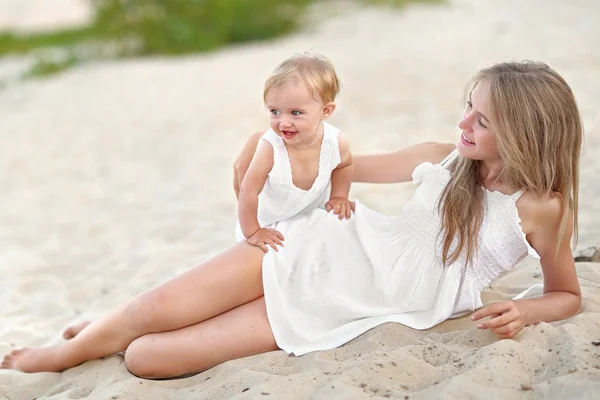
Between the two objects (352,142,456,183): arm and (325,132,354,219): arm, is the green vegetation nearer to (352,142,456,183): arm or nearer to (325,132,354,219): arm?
(352,142,456,183): arm

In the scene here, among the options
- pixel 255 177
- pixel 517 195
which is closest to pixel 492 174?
pixel 517 195

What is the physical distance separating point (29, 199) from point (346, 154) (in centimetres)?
345

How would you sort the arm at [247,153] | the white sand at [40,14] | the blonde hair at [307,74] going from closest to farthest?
the blonde hair at [307,74], the arm at [247,153], the white sand at [40,14]

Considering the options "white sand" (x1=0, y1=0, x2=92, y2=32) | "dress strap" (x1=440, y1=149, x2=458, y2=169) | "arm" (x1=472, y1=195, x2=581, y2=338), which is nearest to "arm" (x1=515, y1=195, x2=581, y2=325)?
"arm" (x1=472, y1=195, x2=581, y2=338)

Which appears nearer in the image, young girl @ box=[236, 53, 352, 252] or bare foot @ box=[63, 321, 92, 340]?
young girl @ box=[236, 53, 352, 252]

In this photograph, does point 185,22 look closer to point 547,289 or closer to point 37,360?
point 37,360

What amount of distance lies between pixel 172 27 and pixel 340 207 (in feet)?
24.9

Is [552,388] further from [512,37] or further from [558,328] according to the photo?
[512,37]

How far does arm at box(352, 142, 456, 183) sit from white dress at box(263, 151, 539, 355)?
18cm

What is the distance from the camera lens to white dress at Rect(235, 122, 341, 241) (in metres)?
2.73

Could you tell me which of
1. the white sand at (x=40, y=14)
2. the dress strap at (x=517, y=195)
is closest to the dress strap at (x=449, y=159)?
the dress strap at (x=517, y=195)

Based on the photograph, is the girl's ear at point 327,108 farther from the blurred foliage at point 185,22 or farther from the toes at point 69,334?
the blurred foliage at point 185,22

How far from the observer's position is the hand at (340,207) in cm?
284

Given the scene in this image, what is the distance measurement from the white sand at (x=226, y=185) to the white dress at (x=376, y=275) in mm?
81
